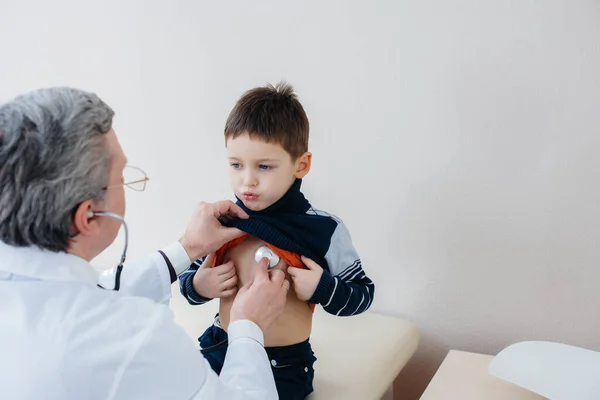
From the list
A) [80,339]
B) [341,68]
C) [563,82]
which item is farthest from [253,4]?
[80,339]

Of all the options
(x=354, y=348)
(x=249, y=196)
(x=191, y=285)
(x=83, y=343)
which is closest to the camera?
(x=83, y=343)

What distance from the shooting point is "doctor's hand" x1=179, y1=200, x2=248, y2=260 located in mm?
1561

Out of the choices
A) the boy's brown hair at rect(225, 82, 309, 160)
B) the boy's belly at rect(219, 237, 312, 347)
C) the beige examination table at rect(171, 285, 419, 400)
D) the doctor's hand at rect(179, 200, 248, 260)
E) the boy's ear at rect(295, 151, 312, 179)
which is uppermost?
the boy's brown hair at rect(225, 82, 309, 160)

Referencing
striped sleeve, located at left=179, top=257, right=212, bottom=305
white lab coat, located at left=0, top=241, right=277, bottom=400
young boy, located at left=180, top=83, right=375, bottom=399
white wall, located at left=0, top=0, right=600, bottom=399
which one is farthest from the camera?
white wall, located at left=0, top=0, right=600, bottom=399

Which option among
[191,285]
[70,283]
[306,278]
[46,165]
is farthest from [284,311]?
[46,165]

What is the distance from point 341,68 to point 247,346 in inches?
42.2

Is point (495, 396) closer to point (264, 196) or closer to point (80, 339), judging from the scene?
point (264, 196)

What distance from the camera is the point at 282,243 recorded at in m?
1.53

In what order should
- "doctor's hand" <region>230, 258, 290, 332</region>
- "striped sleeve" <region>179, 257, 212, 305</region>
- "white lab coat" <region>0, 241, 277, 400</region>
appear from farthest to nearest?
1. "striped sleeve" <region>179, 257, 212, 305</region>
2. "doctor's hand" <region>230, 258, 290, 332</region>
3. "white lab coat" <region>0, 241, 277, 400</region>

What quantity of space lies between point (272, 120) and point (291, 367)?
0.64 metres

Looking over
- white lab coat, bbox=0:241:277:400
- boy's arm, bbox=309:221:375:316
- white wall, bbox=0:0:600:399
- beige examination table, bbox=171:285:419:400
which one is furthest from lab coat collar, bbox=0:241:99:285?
white wall, bbox=0:0:600:399

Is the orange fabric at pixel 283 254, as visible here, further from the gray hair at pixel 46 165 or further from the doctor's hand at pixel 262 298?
the gray hair at pixel 46 165

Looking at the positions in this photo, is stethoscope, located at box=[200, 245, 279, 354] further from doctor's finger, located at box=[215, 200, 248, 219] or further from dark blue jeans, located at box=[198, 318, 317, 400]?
dark blue jeans, located at box=[198, 318, 317, 400]

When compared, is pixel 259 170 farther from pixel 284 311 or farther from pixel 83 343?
pixel 83 343
